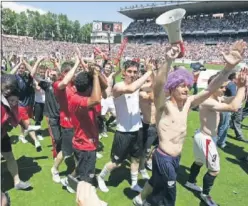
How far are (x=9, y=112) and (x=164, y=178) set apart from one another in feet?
7.48

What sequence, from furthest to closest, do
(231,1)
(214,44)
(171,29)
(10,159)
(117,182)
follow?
(214,44) → (231,1) → (117,182) → (10,159) → (171,29)

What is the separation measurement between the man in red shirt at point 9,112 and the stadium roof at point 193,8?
2273 inches

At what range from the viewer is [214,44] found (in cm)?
6000

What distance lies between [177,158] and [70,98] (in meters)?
1.74

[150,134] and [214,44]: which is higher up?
[214,44]

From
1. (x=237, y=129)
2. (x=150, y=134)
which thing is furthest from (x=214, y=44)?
(x=150, y=134)

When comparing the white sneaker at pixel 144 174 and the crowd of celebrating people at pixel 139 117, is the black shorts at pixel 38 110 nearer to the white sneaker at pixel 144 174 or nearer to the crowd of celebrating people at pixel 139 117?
the crowd of celebrating people at pixel 139 117

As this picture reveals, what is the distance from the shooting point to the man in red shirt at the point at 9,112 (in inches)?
170

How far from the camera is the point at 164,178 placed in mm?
4199

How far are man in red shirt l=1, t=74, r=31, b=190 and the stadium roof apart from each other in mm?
57727

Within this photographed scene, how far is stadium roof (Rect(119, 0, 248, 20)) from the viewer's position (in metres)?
58.0

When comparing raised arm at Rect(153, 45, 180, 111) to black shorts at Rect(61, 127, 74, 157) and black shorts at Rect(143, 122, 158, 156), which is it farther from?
black shorts at Rect(61, 127, 74, 157)

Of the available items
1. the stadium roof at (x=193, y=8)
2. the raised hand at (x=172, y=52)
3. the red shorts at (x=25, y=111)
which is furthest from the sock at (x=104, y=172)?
the stadium roof at (x=193, y=8)

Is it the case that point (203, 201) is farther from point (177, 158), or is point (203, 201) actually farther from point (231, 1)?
point (231, 1)
